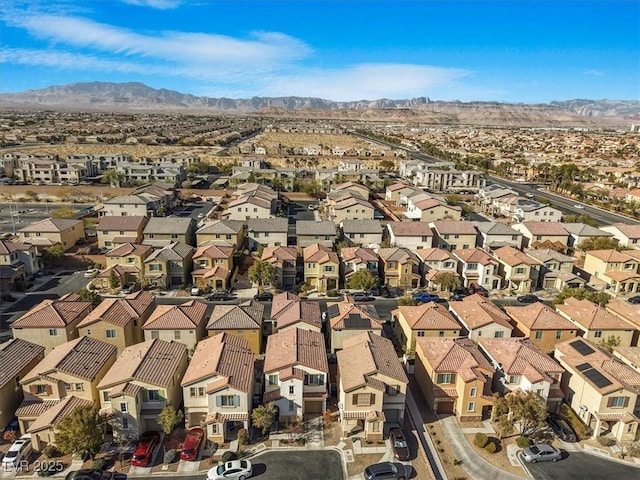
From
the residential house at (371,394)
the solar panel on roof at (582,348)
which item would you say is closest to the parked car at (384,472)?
the residential house at (371,394)

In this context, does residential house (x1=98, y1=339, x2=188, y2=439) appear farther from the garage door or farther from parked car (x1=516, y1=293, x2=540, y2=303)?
parked car (x1=516, y1=293, x2=540, y2=303)

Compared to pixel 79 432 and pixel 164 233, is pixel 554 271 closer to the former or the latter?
pixel 164 233

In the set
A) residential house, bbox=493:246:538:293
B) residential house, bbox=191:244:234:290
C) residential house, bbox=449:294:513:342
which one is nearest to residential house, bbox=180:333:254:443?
residential house, bbox=449:294:513:342

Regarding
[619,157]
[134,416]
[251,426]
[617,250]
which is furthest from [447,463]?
[619,157]

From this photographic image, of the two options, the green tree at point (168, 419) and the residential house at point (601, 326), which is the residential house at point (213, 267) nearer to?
the green tree at point (168, 419)

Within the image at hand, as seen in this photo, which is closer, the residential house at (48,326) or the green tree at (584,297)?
the residential house at (48,326)

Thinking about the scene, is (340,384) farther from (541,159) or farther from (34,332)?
(541,159)
